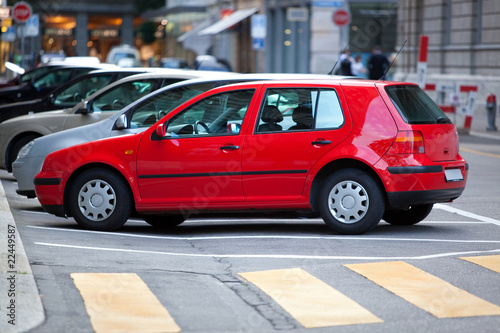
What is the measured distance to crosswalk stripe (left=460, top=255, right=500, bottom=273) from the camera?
8125 millimetres

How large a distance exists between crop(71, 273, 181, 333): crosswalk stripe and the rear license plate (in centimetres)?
350

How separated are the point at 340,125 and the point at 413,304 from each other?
125 inches

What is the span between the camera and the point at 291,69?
1928 inches

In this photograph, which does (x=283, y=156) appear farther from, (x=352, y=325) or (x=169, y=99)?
(x=352, y=325)

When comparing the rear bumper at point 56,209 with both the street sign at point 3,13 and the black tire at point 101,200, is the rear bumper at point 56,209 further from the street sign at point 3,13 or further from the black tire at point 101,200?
the street sign at point 3,13

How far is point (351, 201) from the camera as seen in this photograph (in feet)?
31.7

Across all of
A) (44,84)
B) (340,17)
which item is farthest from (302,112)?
(340,17)

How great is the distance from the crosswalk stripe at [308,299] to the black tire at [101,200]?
8.13 ft

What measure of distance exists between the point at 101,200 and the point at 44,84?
12.2 meters

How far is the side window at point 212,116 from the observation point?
9.88 meters

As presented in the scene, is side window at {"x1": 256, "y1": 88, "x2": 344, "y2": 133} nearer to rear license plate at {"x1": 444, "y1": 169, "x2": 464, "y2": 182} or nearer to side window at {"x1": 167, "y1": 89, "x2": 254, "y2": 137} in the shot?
side window at {"x1": 167, "y1": 89, "x2": 254, "y2": 137}

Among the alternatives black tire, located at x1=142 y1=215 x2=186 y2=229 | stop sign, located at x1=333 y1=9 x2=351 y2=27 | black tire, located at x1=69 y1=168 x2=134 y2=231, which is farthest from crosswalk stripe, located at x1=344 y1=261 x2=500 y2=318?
stop sign, located at x1=333 y1=9 x2=351 y2=27

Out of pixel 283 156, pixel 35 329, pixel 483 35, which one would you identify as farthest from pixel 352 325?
pixel 483 35

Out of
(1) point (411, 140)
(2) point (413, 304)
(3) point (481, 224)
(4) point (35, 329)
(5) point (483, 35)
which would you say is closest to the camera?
(4) point (35, 329)
